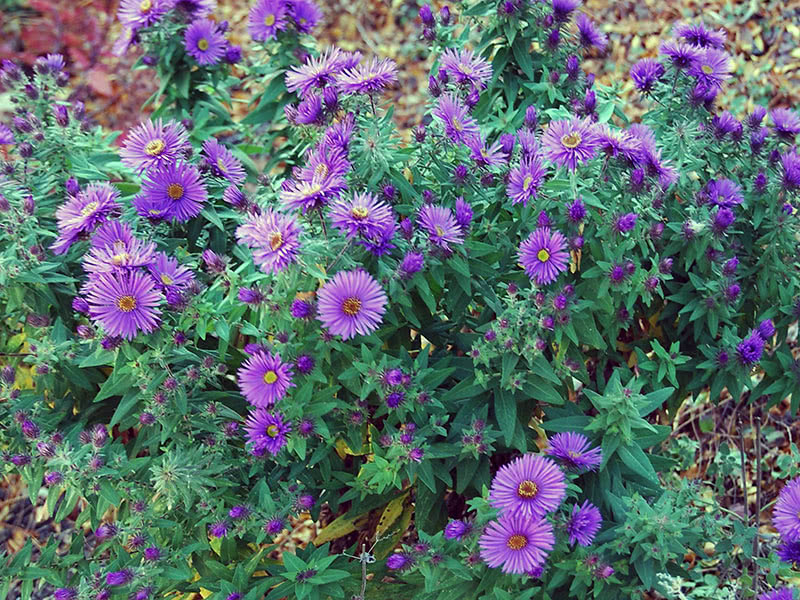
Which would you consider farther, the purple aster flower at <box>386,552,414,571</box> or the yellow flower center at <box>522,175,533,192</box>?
the yellow flower center at <box>522,175,533,192</box>

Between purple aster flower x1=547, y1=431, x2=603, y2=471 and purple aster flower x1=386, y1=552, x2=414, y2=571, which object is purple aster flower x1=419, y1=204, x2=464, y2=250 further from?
purple aster flower x1=386, y1=552, x2=414, y2=571

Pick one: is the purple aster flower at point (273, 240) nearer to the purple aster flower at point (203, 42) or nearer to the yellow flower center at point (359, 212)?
the yellow flower center at point (359, 212)

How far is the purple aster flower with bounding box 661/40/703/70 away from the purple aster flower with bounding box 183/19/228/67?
139 centimetres

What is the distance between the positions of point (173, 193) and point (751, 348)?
1416mm

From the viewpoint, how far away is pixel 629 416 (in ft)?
6.24

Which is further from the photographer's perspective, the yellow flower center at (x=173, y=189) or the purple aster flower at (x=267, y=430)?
the yellow flower center at (x=173, y=189)

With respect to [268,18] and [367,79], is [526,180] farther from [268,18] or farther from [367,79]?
[268,18]

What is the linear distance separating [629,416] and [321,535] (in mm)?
935

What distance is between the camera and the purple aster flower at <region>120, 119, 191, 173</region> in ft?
6.42

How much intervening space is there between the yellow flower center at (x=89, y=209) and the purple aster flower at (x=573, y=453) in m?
1.14

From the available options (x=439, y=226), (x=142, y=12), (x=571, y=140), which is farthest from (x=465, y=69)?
(x=142, y=12)

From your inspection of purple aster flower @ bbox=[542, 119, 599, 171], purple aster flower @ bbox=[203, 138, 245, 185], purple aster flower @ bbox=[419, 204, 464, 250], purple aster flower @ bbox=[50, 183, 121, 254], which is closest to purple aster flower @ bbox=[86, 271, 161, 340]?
purple aster flower @ bbox=[50, 183, 121, 254]

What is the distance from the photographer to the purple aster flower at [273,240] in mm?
1646

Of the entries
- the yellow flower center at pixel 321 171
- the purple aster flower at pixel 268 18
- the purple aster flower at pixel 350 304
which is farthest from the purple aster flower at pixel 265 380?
the purple aster flower at pixel 268 18
